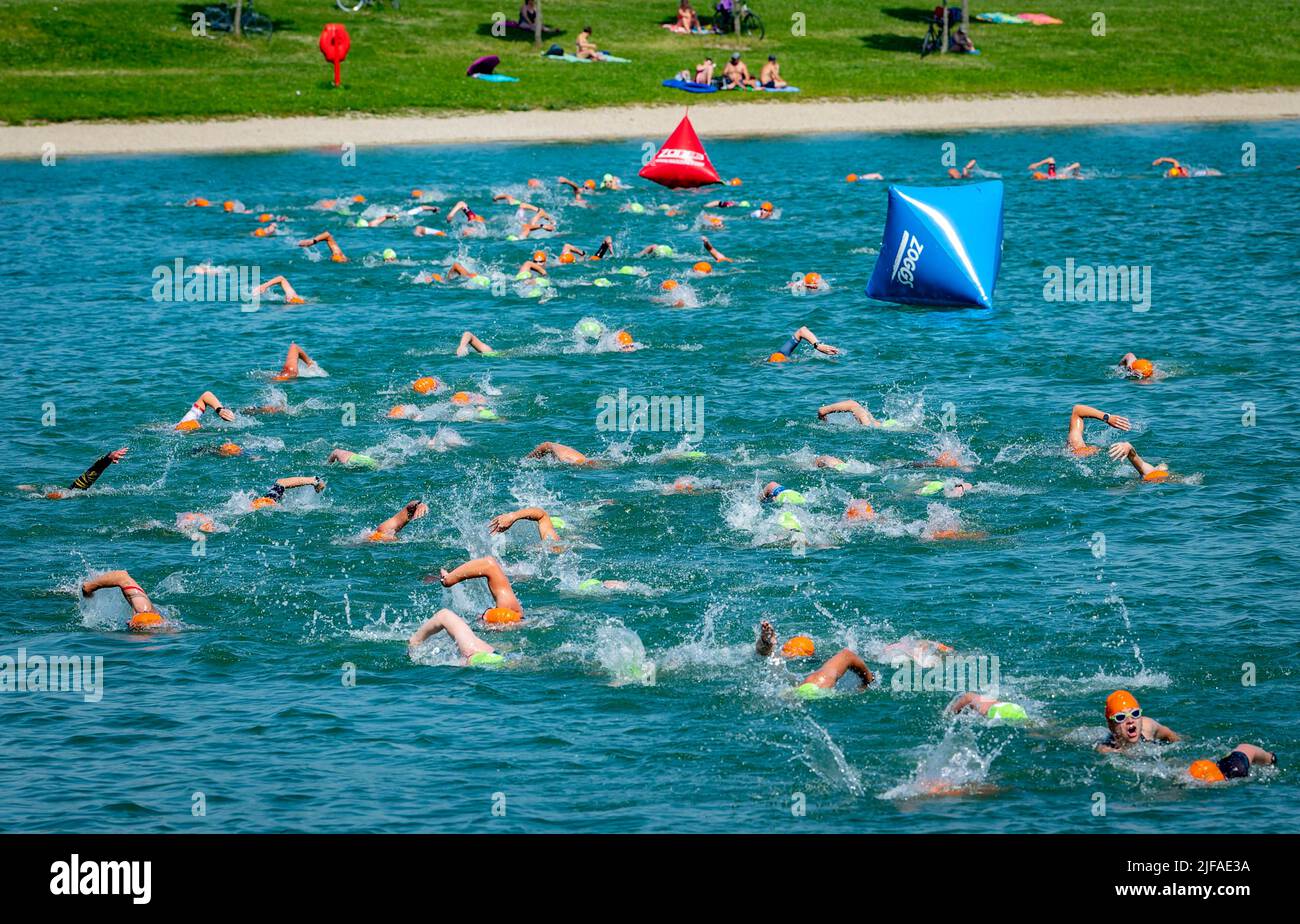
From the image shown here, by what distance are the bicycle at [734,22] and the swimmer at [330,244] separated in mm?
33406

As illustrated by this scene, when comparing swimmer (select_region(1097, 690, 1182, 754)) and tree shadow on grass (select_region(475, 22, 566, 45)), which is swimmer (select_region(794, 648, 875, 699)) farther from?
tree shadow on grass (select_region(475, 22, 566, 45))

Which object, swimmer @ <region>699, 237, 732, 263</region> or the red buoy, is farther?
the red buoy

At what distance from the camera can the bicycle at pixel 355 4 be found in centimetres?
7362

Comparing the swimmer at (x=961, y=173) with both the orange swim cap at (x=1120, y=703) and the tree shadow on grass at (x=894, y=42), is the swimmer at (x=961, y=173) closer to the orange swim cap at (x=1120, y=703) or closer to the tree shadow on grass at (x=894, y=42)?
the tree shadow on grass at (x=894, y=42)

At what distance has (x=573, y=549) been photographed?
23.2m

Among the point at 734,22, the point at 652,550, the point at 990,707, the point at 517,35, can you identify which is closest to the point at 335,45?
the point at 517,35

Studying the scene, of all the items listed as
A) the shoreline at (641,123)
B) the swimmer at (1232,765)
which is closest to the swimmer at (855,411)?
the swimmer at (1232,765)

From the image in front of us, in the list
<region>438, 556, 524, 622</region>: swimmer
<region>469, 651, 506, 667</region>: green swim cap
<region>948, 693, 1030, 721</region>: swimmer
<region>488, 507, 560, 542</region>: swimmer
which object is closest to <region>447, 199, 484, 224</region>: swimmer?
<region>488, 507, 560, 542</region>: swimmer

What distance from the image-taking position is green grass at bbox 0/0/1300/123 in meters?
61.6

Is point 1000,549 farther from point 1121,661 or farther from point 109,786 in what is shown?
point 109,786

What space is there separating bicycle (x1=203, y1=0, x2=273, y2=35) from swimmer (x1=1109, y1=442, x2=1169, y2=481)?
170 ft

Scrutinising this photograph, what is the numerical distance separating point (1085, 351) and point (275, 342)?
16.1 meters

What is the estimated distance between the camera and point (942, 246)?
106 ft
